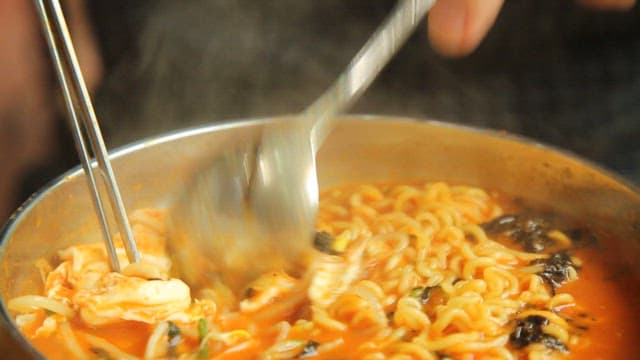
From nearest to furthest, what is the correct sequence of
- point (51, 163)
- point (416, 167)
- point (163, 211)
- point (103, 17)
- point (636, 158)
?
point (163, 211) < point (416, 167) < point (636, 158) < point (103, 17) < point (51, 163)

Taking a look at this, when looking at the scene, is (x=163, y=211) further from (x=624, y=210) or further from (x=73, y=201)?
(x=624, y=210)

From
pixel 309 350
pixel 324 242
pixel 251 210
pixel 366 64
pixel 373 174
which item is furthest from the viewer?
pixel 373 174

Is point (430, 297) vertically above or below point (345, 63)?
below

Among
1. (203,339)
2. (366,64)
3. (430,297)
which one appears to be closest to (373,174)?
(366,64)

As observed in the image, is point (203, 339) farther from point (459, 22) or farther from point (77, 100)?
point (459, 22)

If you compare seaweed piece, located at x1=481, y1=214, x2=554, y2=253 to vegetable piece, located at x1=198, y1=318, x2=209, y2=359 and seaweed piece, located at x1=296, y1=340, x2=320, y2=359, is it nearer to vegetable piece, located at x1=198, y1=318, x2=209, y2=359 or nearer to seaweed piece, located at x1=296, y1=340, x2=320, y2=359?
seaweed piece, located at x1=296, y1=340, x2=320, y2=359

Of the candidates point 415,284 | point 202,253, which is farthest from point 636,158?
point 202,253

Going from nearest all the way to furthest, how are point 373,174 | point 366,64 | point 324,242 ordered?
point 366,64 → point 324,242 → point 373,174
